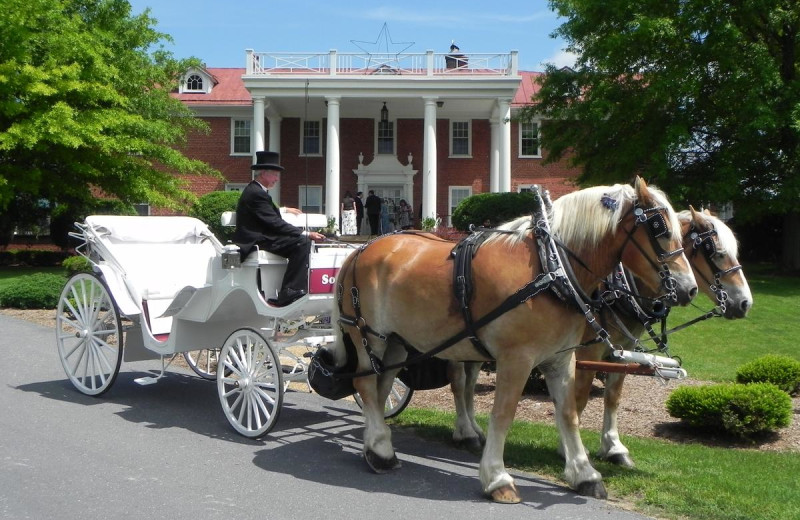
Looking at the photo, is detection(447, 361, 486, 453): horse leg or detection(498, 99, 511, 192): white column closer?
detection(447, 361, 486, 453): horse leg

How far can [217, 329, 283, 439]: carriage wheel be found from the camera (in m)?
6.34

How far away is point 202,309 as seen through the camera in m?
7.29

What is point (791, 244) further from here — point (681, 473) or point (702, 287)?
point (681, 473)

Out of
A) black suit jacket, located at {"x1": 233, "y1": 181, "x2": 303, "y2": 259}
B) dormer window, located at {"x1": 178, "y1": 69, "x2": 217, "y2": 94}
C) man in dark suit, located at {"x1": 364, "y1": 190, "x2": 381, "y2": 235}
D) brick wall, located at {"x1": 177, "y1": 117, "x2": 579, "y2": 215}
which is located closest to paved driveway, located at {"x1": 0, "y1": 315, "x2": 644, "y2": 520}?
black suit jacket, located at {"x1": 233, "y1": 181, "x2": 303, "y2": 259}

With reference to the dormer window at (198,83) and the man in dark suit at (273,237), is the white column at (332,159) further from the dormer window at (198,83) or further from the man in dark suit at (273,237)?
the man in dark suit at (273,237)

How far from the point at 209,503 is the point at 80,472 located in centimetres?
119

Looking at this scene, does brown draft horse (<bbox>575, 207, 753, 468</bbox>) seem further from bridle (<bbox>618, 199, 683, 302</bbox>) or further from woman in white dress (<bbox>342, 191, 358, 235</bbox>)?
woman in white dress (<bbox>342, 191, 358, 235</bbox>)

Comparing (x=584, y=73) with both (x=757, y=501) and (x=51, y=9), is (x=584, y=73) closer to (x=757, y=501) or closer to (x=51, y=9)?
(x=51, y=9)

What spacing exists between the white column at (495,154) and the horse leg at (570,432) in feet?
87.9

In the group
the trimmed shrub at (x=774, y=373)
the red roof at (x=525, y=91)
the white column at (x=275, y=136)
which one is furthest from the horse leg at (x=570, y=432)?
the red roof at (x=525, y=91)

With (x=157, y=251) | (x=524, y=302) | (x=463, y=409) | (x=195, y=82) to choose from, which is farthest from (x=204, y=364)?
(x=195, y=82)

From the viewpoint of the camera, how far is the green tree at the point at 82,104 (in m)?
19.3

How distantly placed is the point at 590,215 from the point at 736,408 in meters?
3.21

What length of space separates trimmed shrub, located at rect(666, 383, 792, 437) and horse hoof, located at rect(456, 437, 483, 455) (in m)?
2.19
